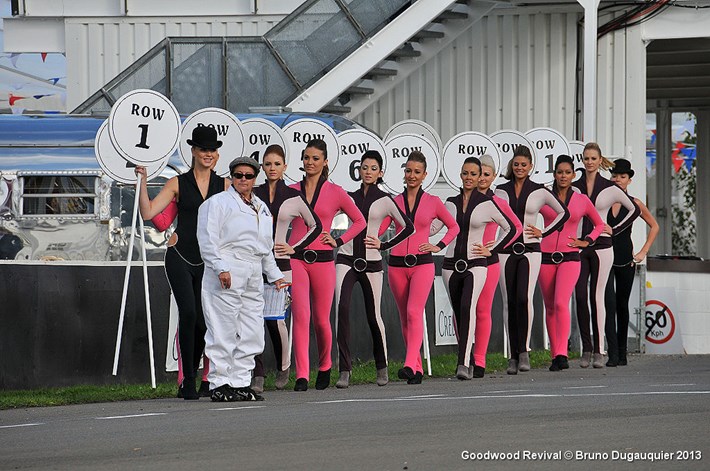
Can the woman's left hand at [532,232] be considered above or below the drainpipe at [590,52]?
below

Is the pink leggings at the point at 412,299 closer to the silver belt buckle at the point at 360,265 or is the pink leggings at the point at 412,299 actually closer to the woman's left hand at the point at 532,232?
the silver belt buckle at the point at 360,265

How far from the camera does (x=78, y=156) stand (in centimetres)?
1956

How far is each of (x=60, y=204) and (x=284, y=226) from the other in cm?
665

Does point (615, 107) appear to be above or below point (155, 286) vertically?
above

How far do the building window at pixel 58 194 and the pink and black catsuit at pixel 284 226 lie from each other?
6206mm

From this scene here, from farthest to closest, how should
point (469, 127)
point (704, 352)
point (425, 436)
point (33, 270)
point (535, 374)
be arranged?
point (469, 127) → point (704, 352) → point (535, 374) → point (33, 270) → point (425, 436)

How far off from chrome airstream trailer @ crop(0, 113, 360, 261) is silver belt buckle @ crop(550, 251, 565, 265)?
212 inches

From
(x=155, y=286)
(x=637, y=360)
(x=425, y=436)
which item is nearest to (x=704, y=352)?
(x=637, y=360)

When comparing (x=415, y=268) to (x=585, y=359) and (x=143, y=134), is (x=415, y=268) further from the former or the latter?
(x=585, y=359)

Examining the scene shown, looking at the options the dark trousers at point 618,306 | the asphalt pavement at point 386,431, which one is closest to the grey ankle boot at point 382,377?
the asphalt pavement at point 386,431

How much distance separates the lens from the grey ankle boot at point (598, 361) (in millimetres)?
16641

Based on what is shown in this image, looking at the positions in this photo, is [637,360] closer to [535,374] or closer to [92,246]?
[535,374]

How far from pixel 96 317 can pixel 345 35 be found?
10188 mm

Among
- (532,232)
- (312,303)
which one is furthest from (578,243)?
(312,303)
